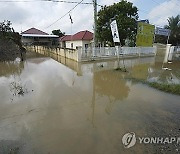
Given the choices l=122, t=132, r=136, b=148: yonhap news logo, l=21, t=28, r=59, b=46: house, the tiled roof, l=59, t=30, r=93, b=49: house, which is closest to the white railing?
l=59, t=30, r=93, b=49: house

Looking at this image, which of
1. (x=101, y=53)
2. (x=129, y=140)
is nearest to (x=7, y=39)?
(x=101, y=53)

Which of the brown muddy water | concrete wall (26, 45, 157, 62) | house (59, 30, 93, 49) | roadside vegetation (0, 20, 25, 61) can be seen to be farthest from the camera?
house (59, 30, 93, 49)

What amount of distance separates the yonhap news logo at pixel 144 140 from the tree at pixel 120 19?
1610cm

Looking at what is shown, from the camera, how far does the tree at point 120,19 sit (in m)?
18.1

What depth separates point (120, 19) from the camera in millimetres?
17969

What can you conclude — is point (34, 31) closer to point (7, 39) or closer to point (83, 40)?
point (83, 40)

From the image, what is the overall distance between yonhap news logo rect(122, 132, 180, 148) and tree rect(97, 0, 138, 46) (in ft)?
52.8

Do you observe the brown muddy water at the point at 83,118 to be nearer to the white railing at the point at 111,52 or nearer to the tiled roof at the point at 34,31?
the white railing at the point at 111,52

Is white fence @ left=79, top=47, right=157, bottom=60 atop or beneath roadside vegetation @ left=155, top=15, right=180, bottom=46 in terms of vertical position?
beneath

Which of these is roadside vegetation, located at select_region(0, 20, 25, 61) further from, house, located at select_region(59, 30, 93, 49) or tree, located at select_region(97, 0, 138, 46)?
house, located at select_region(59, 30, 93, 49)

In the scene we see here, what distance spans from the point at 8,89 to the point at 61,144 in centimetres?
474

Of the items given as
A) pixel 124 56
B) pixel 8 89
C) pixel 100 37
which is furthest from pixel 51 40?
pixel 8 89

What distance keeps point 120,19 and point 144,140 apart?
54.4 feet

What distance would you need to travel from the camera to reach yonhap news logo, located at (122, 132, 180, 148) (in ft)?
11.4
